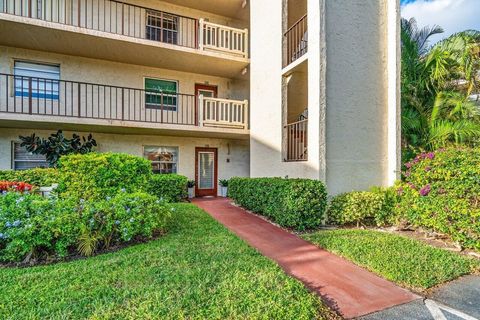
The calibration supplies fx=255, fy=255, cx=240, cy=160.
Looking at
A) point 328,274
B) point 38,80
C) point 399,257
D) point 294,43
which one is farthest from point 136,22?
point 399,257

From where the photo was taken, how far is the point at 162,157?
39.4ft

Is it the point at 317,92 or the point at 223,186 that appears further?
the point at 223,186

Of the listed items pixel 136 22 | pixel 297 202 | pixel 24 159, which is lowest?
pixel 297 202

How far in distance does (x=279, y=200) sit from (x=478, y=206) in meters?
4.02

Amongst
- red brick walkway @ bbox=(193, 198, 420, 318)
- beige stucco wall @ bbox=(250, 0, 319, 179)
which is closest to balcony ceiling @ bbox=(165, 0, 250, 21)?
beige stucco wall @ bbox=(250, 0, 319, 179)

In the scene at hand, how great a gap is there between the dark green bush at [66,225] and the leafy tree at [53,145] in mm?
5165

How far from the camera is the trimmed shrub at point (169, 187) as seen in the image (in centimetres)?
980

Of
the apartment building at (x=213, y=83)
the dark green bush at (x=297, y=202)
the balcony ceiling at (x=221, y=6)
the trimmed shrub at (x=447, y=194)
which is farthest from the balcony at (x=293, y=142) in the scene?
the balcony ceiling at (x=221, y=6)

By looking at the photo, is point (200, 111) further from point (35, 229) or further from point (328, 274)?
point (328, 274)

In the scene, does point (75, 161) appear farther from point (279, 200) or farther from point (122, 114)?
point (279, 200)

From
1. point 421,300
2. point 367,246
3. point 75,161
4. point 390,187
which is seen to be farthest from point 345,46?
point 75,161

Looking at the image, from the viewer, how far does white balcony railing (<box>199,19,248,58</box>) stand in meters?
10.8

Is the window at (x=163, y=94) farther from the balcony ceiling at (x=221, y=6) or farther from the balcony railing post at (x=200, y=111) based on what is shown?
the balcony ceiling at (x=221, y=6)

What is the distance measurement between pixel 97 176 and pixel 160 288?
12.7ft
